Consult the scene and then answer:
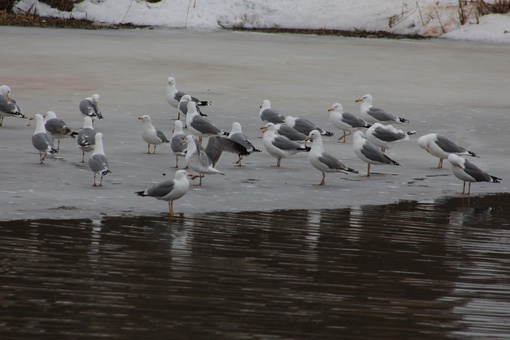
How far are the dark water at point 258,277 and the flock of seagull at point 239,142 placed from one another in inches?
53.9

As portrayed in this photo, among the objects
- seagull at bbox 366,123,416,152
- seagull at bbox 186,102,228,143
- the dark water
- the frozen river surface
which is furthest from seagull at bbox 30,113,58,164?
seagull at bbox 366,123,416,152

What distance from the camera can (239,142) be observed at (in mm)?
13070

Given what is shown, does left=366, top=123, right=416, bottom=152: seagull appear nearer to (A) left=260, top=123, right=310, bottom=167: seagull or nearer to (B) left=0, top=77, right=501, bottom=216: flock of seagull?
(B) left=0, top=77, right=501, bottom=216: flock of seagull

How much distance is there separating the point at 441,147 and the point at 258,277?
6195 millimetres

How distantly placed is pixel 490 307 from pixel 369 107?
Result: 30.4 feet

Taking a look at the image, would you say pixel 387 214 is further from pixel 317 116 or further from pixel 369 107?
pixel 317 116

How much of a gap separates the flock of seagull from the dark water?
137 cm

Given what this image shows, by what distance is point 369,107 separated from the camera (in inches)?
639

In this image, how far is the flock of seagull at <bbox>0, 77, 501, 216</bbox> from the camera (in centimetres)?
1164

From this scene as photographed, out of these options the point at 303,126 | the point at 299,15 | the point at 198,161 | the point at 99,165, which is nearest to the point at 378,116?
the point at 303,126

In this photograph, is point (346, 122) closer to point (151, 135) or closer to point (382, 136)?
point (382, 136)

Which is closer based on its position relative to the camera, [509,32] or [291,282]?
[291,282]

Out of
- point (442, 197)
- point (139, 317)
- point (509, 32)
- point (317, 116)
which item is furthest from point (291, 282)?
point (509, 32)

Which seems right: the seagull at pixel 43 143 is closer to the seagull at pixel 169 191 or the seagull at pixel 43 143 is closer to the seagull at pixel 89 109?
the seagull at pixel 89 109
